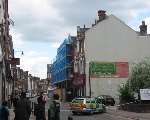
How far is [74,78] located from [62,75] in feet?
73.1

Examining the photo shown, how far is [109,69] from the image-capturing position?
85.4 meters

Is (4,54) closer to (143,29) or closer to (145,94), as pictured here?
(145,94)

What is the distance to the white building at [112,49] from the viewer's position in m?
84.6

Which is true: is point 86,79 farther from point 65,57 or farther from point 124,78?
point 65,57

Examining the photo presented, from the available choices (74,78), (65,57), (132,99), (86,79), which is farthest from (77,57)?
(132,99)

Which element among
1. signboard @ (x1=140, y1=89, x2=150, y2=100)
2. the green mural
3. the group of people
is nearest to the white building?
the green mural

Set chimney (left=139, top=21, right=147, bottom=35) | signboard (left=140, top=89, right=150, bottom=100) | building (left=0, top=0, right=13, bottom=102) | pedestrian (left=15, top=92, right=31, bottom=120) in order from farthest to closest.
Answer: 1. chimney (left=139, top=21, right=147, bottom=35)
2. signboard (left=140, top=89, right=150, bottom=100)
3. building (left=0, top=0, right=13, bottom=102)
4. pedestrian (left=15, top=92, right=31, bottom=120)

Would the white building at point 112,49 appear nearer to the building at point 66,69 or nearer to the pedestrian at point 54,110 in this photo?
the building at point 66,69

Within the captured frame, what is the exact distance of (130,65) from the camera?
8638 cm

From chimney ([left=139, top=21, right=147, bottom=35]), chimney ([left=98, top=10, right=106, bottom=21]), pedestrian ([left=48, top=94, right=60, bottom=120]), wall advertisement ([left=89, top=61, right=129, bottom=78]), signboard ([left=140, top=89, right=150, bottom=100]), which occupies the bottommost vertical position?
pedestrian ([left=48, top=94, right=60, bottom=120])

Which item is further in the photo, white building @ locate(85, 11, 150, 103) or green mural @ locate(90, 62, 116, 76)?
green mural @ locate(90, 62, 116, 76)

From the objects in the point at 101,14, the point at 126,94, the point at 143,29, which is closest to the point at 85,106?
the point at 126,94

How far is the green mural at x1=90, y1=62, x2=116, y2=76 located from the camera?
85000 millimetres

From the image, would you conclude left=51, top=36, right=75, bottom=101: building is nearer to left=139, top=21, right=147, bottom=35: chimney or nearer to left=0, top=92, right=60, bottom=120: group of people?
left=139, top=21, right=147, bottom=35: chimney
